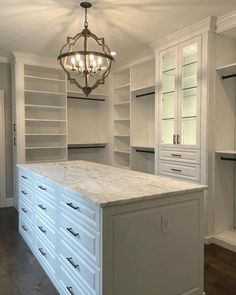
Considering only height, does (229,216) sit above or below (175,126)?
below

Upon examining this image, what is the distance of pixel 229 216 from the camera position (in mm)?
3523

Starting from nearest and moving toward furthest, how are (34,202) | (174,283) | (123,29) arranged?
(174,283)
(34,202)
(123,29)

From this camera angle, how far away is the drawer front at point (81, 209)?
5.47ft

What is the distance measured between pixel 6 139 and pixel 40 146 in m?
0.61

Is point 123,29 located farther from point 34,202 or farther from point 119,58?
point 34,202

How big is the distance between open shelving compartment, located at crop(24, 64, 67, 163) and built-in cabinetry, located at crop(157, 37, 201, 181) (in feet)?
6.64

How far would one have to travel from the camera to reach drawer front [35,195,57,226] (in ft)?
7.78

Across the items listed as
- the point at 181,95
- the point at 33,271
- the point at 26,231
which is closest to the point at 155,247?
the point at 33,271

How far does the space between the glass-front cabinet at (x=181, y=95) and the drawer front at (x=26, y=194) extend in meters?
1.94

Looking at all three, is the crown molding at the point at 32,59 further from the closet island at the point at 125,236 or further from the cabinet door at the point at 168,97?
the closet island at the point at 125,236

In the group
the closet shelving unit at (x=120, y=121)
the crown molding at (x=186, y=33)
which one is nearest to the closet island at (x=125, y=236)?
the crown molding at (x=186, y=33)

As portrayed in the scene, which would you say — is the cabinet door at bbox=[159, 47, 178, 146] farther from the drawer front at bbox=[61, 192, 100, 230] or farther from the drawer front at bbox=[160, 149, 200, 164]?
the drawer front at bbox=[61, 192, 100, 230]

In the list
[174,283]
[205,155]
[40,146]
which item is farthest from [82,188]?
[40,146]

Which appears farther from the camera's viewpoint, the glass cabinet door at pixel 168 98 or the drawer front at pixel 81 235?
the glass cabinet door at pixel 168 98
